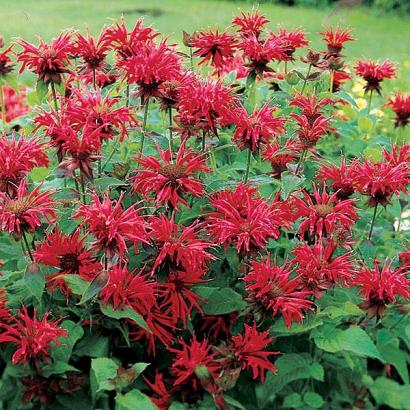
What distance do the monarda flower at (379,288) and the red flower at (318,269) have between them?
49mm

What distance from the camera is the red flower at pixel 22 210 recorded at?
1.26 m

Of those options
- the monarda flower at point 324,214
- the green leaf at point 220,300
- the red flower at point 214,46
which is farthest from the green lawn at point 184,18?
the green leaf at point 220,300

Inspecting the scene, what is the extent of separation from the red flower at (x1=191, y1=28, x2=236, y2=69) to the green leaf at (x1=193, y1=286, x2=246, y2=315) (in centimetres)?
51

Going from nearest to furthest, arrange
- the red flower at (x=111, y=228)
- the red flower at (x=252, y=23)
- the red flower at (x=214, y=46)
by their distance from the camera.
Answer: the red flower at (x=111, y=228)
the red flower at (x=214, y=46)
the red flower at (x=252, y=23)

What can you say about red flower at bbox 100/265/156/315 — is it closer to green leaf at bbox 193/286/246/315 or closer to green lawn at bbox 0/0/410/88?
green leaf at bbox 193/286/246/315

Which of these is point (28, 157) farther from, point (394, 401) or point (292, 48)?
point (394, 401)

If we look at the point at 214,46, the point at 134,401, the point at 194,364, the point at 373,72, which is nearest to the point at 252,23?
the point at 214,46

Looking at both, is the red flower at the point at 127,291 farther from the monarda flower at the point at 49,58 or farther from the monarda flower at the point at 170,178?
the monarda flower at the point at 49,58

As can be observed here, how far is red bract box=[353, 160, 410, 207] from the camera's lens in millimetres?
1454

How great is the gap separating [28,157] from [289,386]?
2.45 ft

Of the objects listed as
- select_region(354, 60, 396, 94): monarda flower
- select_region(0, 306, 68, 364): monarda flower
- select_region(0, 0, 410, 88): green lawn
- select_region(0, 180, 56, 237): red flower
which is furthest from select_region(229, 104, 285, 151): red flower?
select_region(0, 0, 410, 88): green lawn

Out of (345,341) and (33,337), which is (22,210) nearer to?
(33,337)

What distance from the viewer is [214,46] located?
1653mm

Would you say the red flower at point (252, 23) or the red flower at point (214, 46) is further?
the red flower at point (252, 23)
